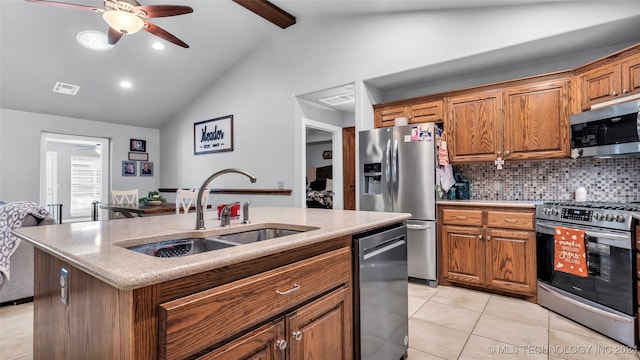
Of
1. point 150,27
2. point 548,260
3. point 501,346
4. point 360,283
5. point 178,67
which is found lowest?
point 501,346

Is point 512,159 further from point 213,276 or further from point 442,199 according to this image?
point 213,276

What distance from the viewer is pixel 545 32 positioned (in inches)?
107

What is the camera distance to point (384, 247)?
1737mm

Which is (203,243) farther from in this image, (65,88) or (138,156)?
(138,156)

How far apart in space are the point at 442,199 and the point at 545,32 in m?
1.81

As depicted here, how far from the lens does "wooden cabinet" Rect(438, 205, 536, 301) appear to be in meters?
2.82

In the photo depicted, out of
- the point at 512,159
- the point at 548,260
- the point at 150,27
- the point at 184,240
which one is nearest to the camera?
the point at 184,240

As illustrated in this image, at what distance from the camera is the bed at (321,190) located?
6523 millimetres

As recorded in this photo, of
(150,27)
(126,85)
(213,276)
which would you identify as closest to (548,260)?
(213,276)

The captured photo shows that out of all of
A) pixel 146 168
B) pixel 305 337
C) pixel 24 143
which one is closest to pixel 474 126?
pixel 305 337

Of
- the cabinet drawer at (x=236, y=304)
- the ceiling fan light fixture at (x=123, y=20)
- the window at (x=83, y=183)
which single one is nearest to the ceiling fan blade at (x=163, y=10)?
the ceiling fan light fixture at (x=123, y=20)

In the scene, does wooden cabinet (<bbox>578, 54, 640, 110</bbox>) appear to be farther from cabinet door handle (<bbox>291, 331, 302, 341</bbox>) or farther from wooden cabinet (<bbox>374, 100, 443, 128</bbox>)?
cabinet door handle (<bbox>291, 331, 302, 341</bbox>)

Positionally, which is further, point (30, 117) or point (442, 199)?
point (30, 117)

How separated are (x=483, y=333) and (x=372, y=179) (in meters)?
1.92
